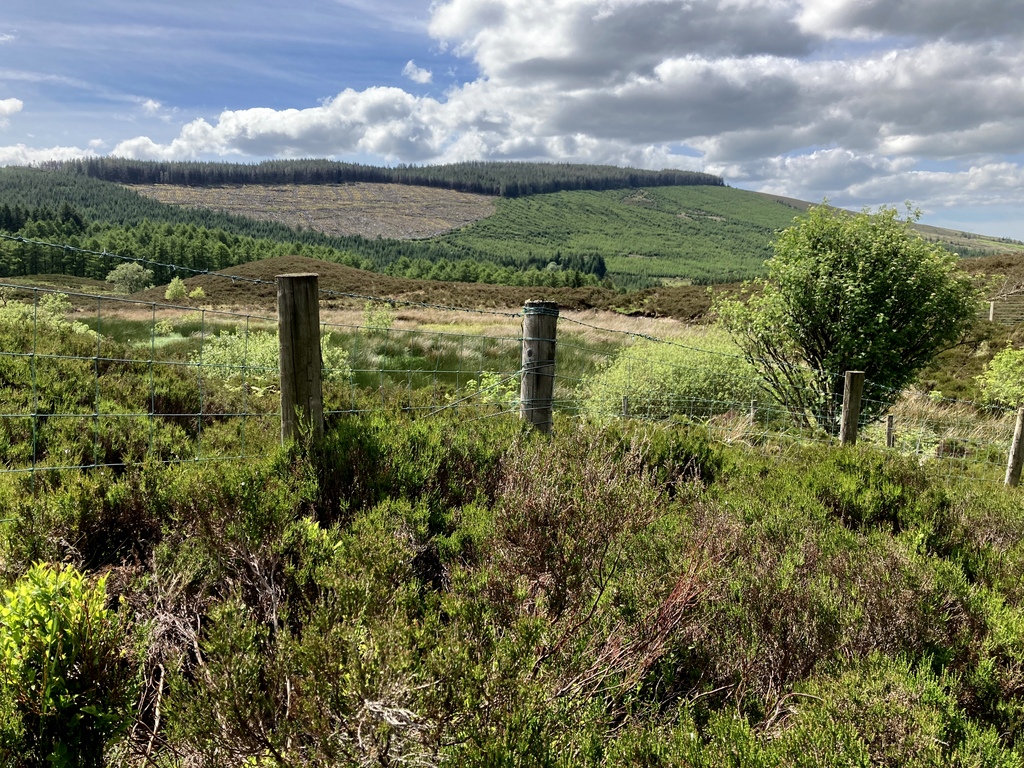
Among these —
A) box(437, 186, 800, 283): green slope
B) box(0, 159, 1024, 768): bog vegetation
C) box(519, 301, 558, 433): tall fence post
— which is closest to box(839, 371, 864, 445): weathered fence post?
box(0, 159, 1024, 768): bog vegetation

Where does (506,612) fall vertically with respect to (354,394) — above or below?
below

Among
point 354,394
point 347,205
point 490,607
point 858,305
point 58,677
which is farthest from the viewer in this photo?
point 347,205

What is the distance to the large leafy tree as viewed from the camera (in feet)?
27.4

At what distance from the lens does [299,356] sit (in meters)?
3.19

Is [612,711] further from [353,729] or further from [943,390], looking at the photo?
[943,390]

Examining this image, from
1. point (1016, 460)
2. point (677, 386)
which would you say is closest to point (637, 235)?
point (677, 386)

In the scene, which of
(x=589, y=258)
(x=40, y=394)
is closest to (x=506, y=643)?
(x=40, y=394)

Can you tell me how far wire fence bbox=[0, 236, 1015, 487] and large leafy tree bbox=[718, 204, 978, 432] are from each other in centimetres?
19

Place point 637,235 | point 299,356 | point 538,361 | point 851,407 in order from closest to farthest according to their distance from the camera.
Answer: point 299,356
point 538,361
point 851,407
point 637,235

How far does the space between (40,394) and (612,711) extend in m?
5.94

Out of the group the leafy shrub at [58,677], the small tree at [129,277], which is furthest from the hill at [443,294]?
the leafy shrub at [58,677]

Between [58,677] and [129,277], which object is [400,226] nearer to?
[129,277]

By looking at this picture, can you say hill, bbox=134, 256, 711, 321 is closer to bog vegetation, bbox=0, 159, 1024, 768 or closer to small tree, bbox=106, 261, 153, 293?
small tree, bbox=106, 261, 153, 293

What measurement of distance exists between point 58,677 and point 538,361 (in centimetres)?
307
